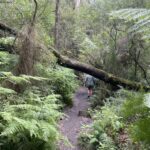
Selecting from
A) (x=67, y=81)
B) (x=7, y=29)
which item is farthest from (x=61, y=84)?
(x=7, y=29)

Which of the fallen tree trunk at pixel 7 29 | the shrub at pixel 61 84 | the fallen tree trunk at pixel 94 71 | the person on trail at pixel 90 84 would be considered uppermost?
the fallen tree trunk at pixel 7 29

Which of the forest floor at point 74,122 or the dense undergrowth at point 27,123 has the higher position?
the dense undergrowth at point 27,123

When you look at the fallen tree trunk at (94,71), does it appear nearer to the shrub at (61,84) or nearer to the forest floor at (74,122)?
the shrub at (61,84)

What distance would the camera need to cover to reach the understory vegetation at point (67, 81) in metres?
4.61

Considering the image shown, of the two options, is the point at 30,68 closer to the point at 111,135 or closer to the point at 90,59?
the point at 111,135

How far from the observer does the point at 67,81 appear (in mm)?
12648

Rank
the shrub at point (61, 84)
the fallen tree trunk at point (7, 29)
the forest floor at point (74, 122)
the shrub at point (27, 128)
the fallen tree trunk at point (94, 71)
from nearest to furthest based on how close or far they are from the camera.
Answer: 1. the shrub at point (27, 128)
2. the forest floor at point (74, 122)
3. the fallen tree trunk at point (7, 29)
4. the fallen tree trunk at point (94, 71)
5. the shrub at point (61, 84)

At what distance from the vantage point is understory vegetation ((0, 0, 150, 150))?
461cm

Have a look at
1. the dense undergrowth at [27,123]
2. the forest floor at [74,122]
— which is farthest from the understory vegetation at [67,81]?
the forest floor at [74,122]

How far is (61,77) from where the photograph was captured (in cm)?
1248

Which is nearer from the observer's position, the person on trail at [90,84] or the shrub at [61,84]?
the shrub at [61,84]

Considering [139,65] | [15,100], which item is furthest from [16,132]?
[139,65]

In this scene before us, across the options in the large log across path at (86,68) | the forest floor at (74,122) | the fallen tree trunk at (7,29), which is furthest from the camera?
the large log across path at (86,68)

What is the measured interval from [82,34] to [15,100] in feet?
48.5
